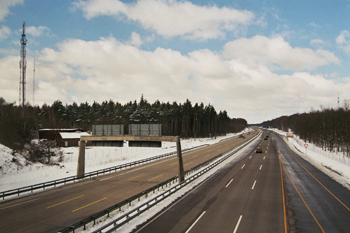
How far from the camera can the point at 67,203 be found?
2023 centimetres

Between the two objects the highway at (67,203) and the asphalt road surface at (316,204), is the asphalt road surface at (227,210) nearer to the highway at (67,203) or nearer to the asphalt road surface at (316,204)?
the asphalt road surface at (316,204)

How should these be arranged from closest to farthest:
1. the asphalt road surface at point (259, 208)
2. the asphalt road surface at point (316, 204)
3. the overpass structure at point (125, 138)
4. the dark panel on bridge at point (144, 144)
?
the asphalt road surface at point (259, 208) < the asphalt road surface at point (316, 204) < the overpass structure at point (125, 138) < the dark panel on bridge at point (144, 144)

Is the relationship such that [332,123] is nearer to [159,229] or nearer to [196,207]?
[196,207]

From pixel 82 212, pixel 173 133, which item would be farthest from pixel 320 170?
pixel 173 133

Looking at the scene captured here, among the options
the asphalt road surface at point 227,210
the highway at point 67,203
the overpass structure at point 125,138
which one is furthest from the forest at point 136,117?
the asphalt road surface at point 227,210

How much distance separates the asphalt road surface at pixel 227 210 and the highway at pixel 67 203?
19.3 feet

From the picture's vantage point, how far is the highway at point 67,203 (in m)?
15.7

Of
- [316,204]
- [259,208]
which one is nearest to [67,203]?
[259,208]

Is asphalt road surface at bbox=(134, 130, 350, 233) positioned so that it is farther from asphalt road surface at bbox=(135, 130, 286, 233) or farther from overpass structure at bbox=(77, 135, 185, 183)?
overpass structure at bbox=(77, 135, 185, 183)

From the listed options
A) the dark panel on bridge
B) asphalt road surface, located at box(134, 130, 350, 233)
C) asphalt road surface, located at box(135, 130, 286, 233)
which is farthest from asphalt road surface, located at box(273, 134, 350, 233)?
the dark panel on bridge

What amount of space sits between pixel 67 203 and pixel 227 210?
44.0 feet

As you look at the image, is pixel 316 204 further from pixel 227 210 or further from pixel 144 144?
pixel 144 144

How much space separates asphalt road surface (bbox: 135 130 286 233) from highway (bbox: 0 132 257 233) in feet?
19.3

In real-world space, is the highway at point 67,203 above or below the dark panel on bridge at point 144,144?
below
